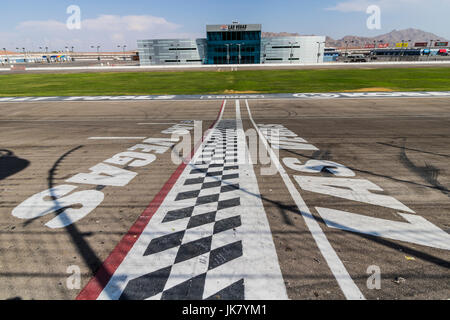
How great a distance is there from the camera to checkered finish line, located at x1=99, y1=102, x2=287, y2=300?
371 cm

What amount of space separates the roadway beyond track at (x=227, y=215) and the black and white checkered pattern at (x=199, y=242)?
26 mm

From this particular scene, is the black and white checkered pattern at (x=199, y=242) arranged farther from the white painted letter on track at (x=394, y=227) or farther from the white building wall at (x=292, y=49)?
the white building wall at (x=292, y=49)

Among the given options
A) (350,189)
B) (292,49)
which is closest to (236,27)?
(292,49)

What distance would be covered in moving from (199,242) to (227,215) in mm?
1116

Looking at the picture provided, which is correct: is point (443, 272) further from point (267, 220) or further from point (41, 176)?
point (41, 176)

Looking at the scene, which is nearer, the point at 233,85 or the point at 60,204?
the point at 60,204

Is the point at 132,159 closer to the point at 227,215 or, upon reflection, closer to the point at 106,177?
the point at 106,177

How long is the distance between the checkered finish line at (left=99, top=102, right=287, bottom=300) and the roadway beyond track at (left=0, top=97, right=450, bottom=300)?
2cm

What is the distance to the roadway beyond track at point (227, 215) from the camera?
3.88m

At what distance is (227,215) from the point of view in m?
5.66

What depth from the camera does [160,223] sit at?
541 centimetres

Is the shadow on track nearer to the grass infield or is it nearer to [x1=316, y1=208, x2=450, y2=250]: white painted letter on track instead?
[x1=316, y1=208, x2=450, y2=250]: white painted letter on track

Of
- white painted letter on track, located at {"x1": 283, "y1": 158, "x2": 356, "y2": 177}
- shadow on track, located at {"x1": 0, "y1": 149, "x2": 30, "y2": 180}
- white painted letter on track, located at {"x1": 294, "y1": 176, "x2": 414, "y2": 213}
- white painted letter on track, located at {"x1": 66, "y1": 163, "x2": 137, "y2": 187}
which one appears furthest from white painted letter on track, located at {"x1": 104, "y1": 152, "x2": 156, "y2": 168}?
white painted letter on track, located at {"x1": 294, "y1": 176, "x2": 414, "y2": 213}

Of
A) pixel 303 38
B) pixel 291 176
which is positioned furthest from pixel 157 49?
pixel 291 176
